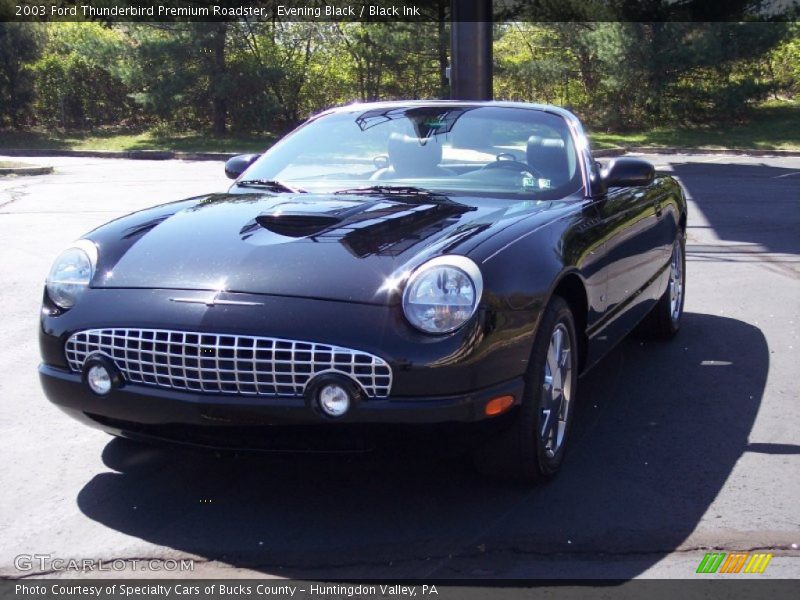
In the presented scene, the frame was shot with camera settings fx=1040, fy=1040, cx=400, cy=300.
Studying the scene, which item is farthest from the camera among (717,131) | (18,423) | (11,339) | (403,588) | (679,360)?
(717,131)

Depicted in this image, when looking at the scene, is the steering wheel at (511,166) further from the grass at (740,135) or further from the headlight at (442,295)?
the grass at (740,135)

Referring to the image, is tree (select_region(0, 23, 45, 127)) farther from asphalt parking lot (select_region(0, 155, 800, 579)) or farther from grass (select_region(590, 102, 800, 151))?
asphalt parking lot (select_region(0, 155, 800, 579))

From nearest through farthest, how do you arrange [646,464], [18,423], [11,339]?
[646,464]
[18,423]
[11,339]

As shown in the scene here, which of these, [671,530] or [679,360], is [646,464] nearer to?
[671,530]

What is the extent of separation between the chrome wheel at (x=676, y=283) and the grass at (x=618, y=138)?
18.1 m

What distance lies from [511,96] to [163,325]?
28.1m

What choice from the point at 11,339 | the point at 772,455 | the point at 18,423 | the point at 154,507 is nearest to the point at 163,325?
the point at 154,507

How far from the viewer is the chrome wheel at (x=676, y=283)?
6688mm

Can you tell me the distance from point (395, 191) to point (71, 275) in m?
1.54

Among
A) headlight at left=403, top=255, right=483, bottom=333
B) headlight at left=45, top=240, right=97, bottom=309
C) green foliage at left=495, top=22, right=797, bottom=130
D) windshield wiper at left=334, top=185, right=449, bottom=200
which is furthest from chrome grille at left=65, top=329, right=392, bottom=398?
green foliage at left=495, top=22, right=797, bottom=130

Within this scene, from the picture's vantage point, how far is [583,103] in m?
29.9

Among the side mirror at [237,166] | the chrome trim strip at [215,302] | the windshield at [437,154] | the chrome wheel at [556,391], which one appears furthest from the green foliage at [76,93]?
Answer: the chrome trim strip at [215,302]

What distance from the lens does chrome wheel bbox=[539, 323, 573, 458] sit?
13.3 feet

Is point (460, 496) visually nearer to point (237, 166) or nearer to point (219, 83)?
point (237, 166)
